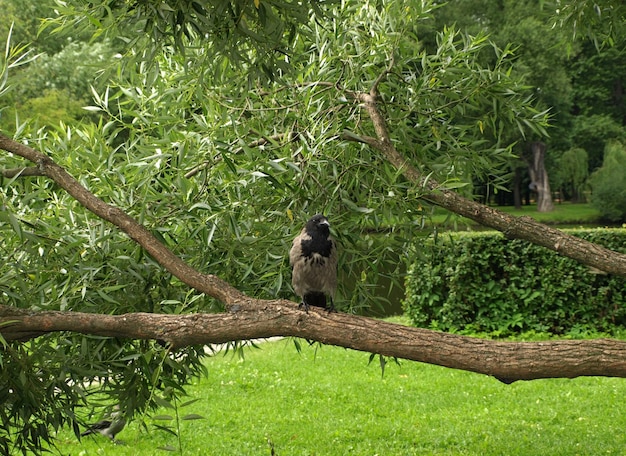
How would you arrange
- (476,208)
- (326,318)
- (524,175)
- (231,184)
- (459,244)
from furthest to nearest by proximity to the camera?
(524,175)
(459,244)
(476,208)
(231,184)
(326,318)

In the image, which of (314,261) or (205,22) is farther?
(314,261)

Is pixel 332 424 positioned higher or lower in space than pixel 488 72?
lower

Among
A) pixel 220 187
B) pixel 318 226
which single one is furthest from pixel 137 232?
pixel 318 226

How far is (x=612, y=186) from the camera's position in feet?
109

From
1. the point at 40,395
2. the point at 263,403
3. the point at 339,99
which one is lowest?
the point at 263,403

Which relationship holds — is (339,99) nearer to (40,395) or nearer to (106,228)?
(106,228)

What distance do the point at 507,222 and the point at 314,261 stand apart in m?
1.12

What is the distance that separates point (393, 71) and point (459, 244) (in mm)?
6365

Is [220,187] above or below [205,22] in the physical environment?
below

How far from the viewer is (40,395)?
11.8 ft

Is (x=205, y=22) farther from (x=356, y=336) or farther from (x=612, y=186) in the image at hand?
(x=612, y=186)

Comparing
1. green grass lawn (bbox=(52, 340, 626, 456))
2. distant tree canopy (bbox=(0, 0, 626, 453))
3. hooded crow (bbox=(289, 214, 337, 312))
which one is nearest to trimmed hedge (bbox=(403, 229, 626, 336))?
green grass lawn (bbox=(52, 340, 626, 456))

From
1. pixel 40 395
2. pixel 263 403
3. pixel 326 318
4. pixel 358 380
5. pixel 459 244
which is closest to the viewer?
pixel 326 318

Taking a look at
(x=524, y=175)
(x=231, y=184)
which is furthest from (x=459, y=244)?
(x=524, y=175)
